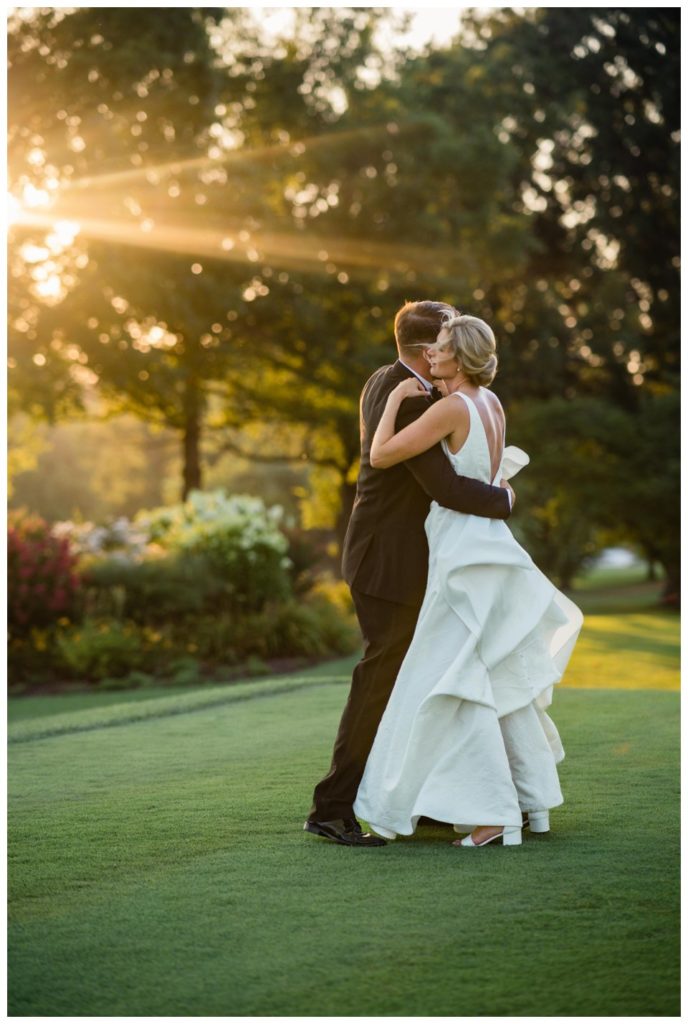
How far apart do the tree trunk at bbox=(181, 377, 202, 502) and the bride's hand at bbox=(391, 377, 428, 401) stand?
74.3ft

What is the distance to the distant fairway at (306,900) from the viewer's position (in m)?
3.45

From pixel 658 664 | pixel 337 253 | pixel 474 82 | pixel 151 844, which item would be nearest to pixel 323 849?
pixel 151 844

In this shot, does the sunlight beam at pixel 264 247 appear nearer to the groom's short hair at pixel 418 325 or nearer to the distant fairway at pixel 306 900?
the distant fairway at pixel 306 900

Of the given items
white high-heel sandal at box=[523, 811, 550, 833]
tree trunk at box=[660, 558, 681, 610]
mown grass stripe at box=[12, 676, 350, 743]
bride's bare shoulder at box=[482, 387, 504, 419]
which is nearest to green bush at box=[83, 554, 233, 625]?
mown grass stripe at box=[12, 676, 350, 743]

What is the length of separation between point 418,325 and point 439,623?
1.40m

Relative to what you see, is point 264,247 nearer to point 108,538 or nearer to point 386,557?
point 108,538

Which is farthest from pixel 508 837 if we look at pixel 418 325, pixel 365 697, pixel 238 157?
pixel 238 157

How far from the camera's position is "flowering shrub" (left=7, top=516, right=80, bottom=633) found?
15594mm

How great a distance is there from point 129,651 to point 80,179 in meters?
11.8

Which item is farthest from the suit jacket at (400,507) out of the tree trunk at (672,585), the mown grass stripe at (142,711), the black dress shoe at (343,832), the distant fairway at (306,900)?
the tree trunk at (672,585)

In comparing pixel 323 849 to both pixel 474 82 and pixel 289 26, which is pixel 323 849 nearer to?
pixel 289 26

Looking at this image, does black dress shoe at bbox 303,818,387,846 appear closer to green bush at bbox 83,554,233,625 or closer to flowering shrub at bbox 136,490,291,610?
green bush at bbox 83,554,233,625

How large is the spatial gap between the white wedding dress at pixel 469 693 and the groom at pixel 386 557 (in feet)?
0.24

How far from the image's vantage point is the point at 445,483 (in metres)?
5.23
